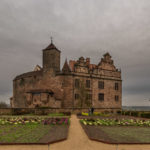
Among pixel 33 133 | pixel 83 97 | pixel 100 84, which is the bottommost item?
pixel 33 133

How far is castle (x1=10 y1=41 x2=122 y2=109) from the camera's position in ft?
121

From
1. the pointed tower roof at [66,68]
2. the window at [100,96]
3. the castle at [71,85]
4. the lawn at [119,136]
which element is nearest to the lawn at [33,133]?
the lawn at [119,136]

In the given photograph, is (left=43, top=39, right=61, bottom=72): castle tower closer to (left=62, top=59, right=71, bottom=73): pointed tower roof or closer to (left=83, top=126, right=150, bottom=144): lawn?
(left=62, top=59, right=71, bottom=73): pointed tower roof

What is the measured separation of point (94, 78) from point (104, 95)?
5945 mm

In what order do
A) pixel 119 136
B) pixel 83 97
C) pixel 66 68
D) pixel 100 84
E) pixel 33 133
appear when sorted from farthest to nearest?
pixel 100 84 → pixel 66 68 → pixel 83 97 → pixel 33 133 → pixel 119 136

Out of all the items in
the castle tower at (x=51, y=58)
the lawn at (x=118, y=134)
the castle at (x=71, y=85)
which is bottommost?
the lawn at (x=118, y=134)

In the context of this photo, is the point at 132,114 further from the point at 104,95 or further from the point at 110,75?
the point at 110,75

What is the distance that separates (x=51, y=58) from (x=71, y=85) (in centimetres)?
902

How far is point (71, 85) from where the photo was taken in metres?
38.1

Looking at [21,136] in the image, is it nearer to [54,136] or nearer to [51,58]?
[54,136]

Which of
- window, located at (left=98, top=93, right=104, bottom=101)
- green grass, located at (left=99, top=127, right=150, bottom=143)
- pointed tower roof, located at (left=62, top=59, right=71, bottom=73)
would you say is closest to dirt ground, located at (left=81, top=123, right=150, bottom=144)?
green grass, located at (left=99, top=127, right=150, bottom=143)

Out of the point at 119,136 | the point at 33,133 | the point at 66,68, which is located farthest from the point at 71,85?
the point at 119,136

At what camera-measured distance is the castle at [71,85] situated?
121 ft

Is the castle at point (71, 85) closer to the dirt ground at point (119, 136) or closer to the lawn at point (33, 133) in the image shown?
the lawn at point (33, 133)
